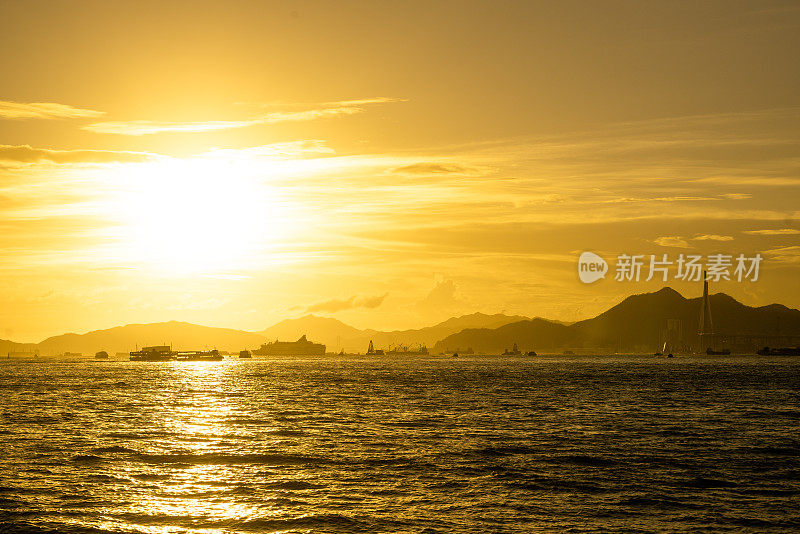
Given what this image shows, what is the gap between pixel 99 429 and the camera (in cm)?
8731

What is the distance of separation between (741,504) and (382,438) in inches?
1448

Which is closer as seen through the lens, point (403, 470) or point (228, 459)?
point (403, 470)

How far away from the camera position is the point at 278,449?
230 feet

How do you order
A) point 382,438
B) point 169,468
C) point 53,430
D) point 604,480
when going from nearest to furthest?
point 604,480
point 169,468
point 382,438
point 53,430

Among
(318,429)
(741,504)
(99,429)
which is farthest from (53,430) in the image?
(741,504)

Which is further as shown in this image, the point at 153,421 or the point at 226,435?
the point at 153,421

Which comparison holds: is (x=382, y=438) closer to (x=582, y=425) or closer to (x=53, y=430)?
(x=582, y=425)

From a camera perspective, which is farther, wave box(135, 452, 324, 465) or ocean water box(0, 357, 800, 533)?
wave box(135, 452, 324, 465)

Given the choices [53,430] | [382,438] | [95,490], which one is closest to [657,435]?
[382,438]

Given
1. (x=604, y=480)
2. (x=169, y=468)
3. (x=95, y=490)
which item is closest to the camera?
(x=95, y=490)

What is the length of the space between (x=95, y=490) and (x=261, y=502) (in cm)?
1163

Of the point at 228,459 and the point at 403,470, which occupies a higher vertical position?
Answer: the point at 403,470

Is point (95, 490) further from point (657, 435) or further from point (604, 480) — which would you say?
point (657, 435)

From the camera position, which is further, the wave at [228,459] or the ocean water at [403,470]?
the wave at [228,459]
